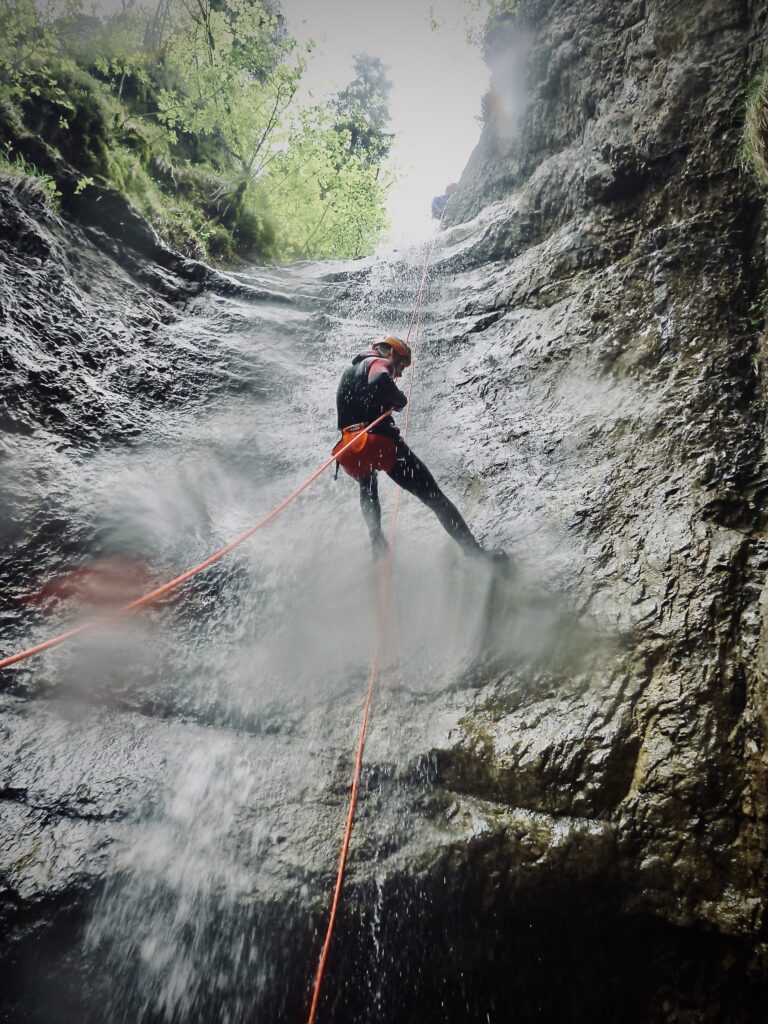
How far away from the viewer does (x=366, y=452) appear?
3602 mm

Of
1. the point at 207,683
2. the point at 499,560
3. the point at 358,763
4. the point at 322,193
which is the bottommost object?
the point at 358,763

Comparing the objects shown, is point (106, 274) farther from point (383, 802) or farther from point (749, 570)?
point (749, 570)

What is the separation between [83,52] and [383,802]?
41.6 ft

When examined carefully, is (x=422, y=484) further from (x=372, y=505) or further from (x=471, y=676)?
(x=471, y=676)

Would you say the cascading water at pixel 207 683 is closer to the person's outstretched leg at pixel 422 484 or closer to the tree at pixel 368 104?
the person's outstretched leg at pixel 422 484

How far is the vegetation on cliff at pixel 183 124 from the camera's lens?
19.3ft

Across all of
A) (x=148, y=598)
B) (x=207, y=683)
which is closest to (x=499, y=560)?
(x=207, y=683)

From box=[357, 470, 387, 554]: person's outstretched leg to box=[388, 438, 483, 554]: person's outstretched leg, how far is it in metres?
0.35

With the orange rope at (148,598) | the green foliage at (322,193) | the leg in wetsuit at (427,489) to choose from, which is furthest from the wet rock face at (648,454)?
the green foliage at (322,193)

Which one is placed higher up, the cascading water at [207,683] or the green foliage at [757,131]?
the green foliage at [757,131]

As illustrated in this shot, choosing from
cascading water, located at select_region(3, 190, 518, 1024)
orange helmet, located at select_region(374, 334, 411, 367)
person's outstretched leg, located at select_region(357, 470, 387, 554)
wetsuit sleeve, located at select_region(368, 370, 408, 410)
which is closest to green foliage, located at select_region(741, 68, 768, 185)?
orange helmet, located at select_region(374, 334, 411, 367)

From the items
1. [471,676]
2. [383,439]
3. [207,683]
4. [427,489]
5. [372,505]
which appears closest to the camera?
[471,676]

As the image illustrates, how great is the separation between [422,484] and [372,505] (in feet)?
1.97

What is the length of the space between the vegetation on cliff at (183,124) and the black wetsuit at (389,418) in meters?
5.21
